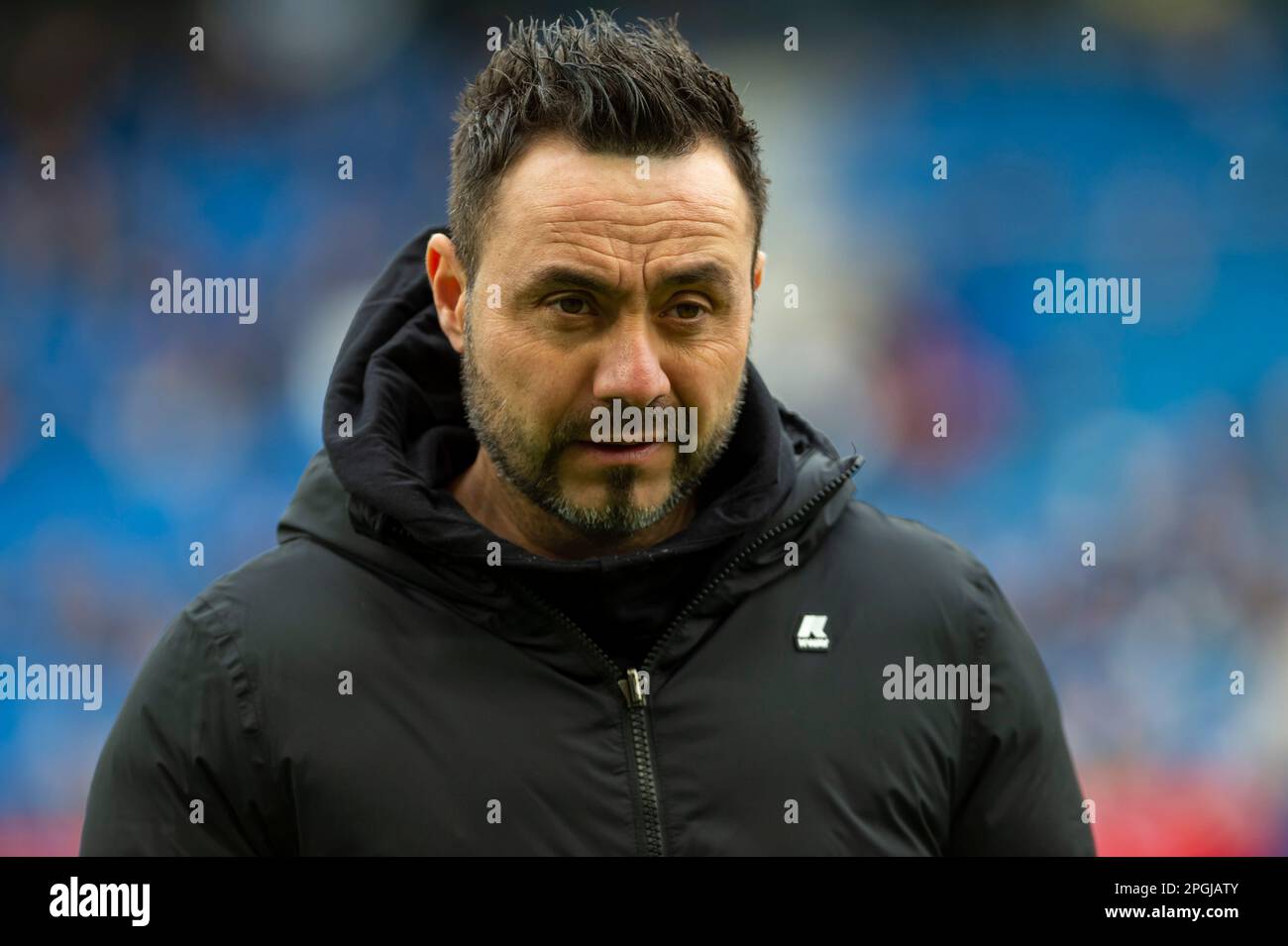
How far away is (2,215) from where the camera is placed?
4629mm

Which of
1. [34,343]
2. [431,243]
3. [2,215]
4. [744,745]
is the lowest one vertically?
[744,745]

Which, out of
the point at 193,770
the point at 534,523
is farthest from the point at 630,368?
the point at 193,770

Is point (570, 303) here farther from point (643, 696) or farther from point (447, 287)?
point (643, 696)

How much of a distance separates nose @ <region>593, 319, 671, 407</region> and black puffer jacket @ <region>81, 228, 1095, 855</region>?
0.17m

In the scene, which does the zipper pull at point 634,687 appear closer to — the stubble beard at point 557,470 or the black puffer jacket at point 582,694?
the black puffer jacket at point 582,694

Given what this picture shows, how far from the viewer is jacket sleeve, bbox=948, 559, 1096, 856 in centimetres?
155

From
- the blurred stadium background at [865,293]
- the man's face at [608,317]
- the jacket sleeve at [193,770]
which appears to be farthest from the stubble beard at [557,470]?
the blurred stadium background at [865,293]

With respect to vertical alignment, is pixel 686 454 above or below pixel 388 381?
below

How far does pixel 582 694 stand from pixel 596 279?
42 cm

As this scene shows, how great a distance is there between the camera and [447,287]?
166 centimetres

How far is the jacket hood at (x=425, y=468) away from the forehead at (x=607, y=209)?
0.74ft

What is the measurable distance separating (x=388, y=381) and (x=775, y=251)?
3007 millimetres
